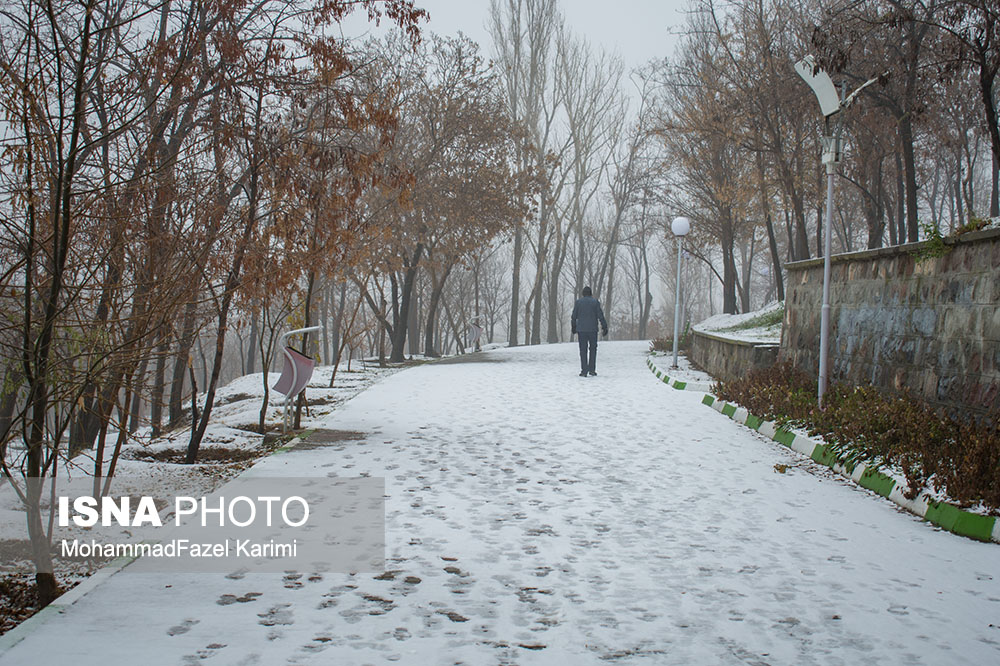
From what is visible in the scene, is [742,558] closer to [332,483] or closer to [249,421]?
[332,483]

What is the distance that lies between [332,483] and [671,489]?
2814 millimetres

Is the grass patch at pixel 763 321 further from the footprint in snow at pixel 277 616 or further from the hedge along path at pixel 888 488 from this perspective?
the footprint in snow at pixel 277 616

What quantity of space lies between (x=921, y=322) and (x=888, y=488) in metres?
2.75

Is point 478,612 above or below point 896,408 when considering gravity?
below

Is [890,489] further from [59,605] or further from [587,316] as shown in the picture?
[587,316]

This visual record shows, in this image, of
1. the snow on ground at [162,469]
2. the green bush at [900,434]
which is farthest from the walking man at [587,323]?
the green bush at [900,434]

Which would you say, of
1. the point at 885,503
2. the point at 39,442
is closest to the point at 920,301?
the point at 885,503

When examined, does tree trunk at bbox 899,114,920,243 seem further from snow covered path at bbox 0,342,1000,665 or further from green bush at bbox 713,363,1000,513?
snow covered path at bbox 0,342,1000,665

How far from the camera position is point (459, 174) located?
2164cm

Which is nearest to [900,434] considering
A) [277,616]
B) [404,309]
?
[277,616]

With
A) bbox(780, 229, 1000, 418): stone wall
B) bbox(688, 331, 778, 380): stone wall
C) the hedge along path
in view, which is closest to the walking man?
bbox(688, 331, 778, 380): stone wall

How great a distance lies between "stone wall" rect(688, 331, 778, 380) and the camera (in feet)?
45.1

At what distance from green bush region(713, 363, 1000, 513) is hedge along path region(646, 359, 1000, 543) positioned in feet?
0.29

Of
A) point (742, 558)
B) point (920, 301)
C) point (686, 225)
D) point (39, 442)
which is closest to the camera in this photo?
point (39, 442)
